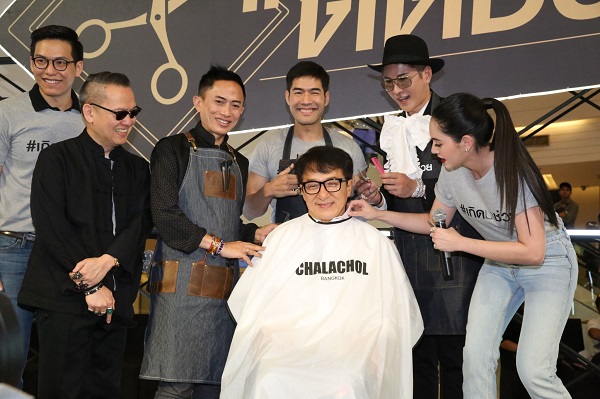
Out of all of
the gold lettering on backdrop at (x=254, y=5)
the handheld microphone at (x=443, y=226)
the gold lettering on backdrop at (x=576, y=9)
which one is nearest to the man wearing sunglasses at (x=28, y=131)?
the gold lettering on backdrop at (x=254, y=5)

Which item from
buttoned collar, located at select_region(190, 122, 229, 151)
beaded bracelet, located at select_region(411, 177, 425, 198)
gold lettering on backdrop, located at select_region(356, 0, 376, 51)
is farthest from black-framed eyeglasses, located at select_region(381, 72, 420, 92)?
buttoned collar, located at select_region(190, 122, 229, 151)

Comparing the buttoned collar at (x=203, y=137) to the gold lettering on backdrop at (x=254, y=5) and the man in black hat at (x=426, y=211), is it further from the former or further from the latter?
the gold lettering on backdrop at (x=254, y=5)

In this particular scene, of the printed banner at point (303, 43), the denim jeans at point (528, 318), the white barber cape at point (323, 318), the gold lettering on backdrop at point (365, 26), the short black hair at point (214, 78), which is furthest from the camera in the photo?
the gold lettering on backdrop at point (365, 26)

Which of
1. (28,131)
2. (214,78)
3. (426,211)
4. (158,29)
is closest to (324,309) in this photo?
(426,211)

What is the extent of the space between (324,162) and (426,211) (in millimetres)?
653

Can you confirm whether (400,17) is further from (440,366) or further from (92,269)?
(92,269)

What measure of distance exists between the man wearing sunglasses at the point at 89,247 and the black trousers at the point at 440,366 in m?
1.30

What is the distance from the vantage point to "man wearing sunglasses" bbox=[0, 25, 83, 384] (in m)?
3.13

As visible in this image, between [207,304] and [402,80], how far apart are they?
4.57 feet

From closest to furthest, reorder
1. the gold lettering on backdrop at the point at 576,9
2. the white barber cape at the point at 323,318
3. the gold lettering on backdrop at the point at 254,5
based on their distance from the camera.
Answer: the white barber cape at the point at 323,318
the gold lettering on backdrop at the point at 576,9
the gold lettering on backdrop at the point at 254,5

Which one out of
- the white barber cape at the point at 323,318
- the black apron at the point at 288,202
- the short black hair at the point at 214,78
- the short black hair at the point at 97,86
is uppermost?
the short black hair at the point at 214,78

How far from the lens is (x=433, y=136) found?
284 cm

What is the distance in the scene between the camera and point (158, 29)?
4.76m

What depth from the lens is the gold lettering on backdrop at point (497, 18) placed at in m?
3.74
